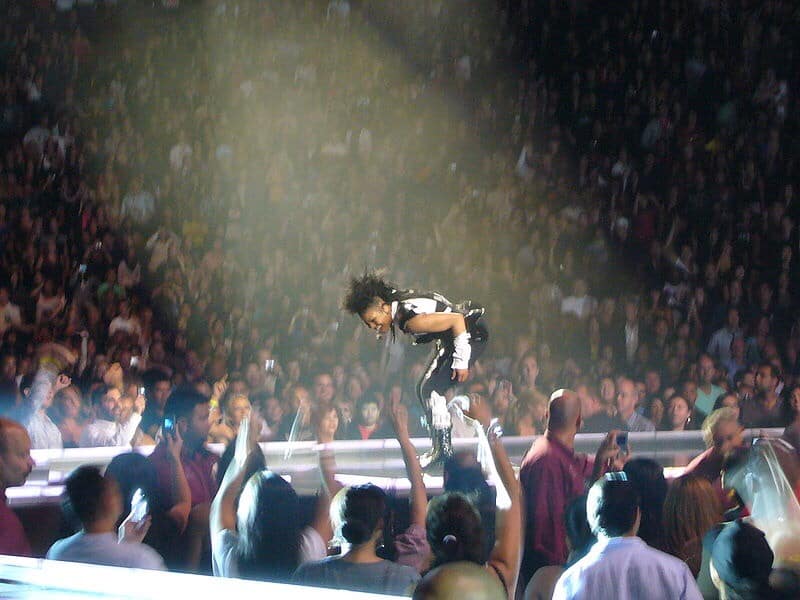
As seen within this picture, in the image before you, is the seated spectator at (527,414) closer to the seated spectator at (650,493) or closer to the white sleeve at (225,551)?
the seated spectator at (650,493)

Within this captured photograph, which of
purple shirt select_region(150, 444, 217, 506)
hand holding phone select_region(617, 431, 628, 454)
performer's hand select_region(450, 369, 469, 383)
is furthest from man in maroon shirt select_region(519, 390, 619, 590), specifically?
purple shirt select_region(150, 444, 217, 506)

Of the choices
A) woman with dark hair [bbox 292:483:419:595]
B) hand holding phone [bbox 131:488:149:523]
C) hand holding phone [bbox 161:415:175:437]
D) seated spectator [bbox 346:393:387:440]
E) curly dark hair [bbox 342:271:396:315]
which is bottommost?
seated spectator [bbox 346:393:387:440]

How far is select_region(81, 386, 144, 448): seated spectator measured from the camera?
15.4 feet

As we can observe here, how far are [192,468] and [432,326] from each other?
108 cm

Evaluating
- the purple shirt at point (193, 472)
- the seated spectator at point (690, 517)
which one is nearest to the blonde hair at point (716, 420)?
the seated spectator at point (690, 517)

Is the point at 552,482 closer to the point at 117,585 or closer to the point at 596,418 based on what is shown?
the point at 117,585

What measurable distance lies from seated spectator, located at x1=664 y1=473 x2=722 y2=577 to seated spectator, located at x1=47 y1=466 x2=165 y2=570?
1368mm

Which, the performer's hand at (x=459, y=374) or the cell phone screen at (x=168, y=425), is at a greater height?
the performer's hand at (x=459, y=374)

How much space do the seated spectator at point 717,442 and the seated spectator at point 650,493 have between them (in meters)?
0.45

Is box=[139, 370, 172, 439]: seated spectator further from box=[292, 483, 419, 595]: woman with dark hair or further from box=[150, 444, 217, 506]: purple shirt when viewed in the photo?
box=[292, 483, 419, 595]: woman with dark hair

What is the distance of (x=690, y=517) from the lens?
9.37 ft

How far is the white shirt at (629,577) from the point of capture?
226 centimetres

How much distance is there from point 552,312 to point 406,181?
1991 mm

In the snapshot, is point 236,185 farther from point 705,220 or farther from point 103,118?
point 705,220
